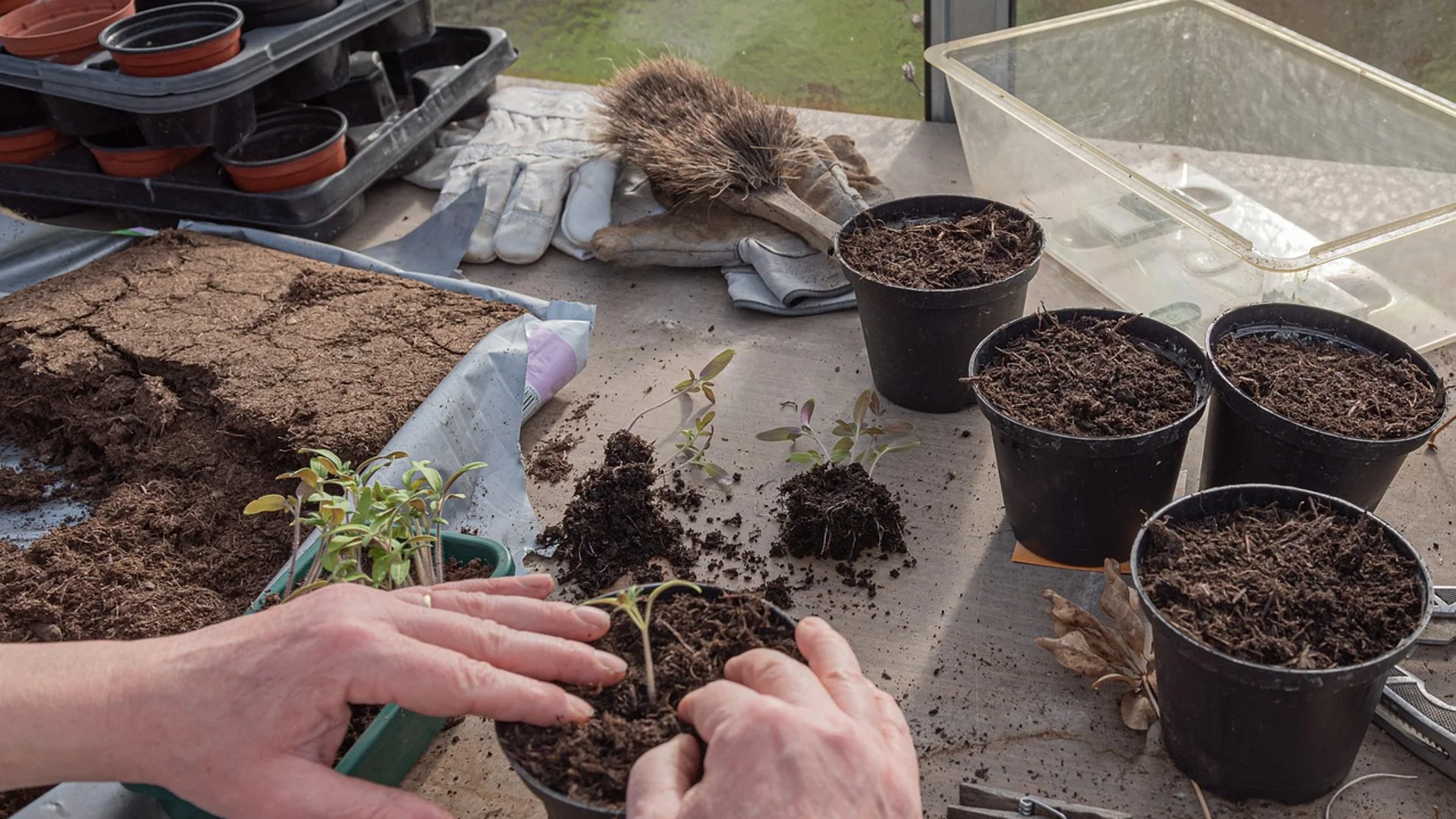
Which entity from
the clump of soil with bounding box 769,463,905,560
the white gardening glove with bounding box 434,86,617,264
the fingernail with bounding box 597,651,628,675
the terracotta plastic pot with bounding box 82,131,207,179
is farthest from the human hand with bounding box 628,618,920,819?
the terracotta plastic pot with bounding box 82,131,207,179

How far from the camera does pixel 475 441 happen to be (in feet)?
7.36

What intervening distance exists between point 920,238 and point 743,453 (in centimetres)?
66

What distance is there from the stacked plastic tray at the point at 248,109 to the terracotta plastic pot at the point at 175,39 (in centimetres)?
4

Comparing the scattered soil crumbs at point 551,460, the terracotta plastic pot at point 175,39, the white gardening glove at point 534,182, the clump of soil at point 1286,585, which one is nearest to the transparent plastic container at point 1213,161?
the clump of soil at point 1286,585

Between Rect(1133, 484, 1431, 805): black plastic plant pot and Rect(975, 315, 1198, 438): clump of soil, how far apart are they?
0.27 meters

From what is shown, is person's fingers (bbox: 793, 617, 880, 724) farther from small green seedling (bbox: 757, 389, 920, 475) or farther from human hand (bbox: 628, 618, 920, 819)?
small green seedling (bbox: 757, 389, 920, 475)

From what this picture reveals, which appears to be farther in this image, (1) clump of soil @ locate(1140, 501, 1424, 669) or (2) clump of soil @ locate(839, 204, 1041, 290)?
(2) clump of soil @ locate(839, 204, 1041, 290)

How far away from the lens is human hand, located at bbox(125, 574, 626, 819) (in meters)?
1.22

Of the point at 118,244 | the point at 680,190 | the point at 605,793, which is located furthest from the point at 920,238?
the point at 118,244

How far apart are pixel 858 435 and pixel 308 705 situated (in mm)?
1432

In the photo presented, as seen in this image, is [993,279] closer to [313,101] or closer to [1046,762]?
[1046,762]

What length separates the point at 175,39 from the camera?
321cm

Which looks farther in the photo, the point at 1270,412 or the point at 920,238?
the point at 920,238

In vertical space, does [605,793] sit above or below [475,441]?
above
